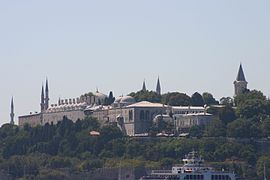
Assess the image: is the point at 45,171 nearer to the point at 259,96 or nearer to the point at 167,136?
the point at 167,136

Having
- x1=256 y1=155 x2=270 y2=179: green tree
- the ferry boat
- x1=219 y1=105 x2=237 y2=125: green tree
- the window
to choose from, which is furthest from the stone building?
the ferry boat

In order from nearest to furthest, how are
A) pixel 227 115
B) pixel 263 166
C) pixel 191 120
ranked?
1. pixel 263 166
2. pixel 227 115
3. pixel 191 120

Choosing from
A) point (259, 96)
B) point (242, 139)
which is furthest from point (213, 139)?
point (259, 96)

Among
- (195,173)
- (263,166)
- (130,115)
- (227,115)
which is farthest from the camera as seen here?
(130,115)

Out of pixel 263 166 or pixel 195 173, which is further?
pixel 263 166

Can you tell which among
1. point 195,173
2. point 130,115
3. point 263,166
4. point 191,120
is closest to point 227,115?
point 191,120

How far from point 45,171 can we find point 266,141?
2905 centimetres

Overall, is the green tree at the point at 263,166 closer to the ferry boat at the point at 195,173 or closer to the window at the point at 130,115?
the window at the point at 130,115

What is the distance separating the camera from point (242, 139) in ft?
565

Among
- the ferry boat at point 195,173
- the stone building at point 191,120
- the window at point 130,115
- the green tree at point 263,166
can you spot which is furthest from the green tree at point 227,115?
the ferry boat at point 195,173

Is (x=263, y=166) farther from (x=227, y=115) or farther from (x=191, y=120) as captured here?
(x=191, y=120)

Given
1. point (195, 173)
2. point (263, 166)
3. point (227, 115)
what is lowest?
point (195, 173)

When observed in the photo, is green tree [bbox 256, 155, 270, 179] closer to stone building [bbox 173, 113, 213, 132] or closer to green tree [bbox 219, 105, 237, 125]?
green tree [bbox 219, 105, 237, 125]

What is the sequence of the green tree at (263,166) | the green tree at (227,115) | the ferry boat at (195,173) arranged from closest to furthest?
the ferry boat at (195,173) < the green tree at (263,166) < the green tree at (227,115)
